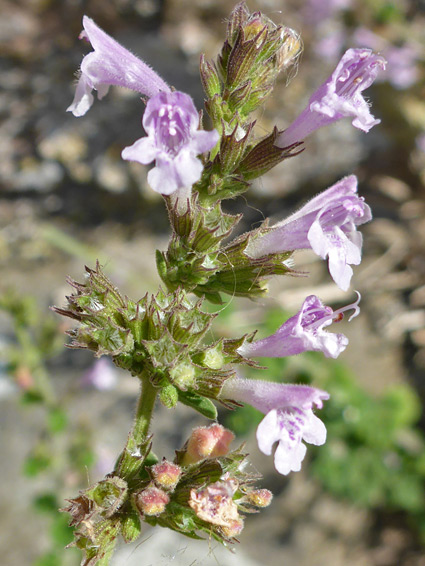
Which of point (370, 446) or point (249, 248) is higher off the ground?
point (249, 248)

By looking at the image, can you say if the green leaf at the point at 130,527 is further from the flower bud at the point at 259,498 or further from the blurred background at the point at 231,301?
the blurred background at the point at 231,301

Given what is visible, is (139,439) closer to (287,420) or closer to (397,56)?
(287,420)

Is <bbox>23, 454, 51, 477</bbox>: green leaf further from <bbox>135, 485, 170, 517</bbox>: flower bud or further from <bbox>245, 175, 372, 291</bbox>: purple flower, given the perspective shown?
<bbox>245, 175, 372, 291</bbox>: purple flower

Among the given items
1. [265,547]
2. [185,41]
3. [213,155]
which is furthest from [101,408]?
[185,41]

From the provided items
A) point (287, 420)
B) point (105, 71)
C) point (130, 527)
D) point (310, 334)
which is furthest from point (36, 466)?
point (105, 71)

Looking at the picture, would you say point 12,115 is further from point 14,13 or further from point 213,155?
point 213,155
